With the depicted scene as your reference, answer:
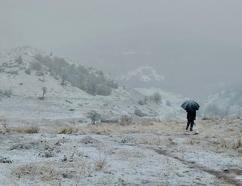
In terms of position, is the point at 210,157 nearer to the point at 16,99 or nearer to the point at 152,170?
the point at 152,170

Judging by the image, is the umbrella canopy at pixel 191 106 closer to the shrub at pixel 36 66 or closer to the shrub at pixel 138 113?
the shrub at pixel 138 113

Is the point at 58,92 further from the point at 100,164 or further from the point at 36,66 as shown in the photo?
the point at 100,164

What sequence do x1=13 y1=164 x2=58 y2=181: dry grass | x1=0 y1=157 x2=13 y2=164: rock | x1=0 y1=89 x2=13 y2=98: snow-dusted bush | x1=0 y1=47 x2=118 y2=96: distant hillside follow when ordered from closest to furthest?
x1=13 y1=164 x2=58 y2=181: dry grass, x1=0 y1=157 x2=13 y2=164: rock, x1=0 y1=89 x2=13 y2=98: snow-dusted bush, x1=0 y1=47 x2=118 y2=96: distant hillside

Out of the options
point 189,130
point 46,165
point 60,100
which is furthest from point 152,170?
point 60,100

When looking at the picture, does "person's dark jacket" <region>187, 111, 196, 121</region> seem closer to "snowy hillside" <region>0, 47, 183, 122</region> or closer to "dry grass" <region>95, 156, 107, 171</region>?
"dry grass" <region>95, 156, 107, 171</region>

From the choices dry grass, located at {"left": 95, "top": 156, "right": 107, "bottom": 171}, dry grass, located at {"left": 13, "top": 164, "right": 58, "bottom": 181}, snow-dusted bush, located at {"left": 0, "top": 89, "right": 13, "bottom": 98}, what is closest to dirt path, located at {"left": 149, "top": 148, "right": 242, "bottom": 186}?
dry grass, located at {"left": 95, "top": 156, "right": 107, "bottom": 171}

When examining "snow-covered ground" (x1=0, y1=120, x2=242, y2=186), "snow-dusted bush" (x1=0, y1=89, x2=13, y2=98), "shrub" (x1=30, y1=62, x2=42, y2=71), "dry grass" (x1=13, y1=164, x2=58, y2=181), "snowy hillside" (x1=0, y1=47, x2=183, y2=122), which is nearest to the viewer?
"dry grass" (x1=13, y1=164, x2=58, y2=181)

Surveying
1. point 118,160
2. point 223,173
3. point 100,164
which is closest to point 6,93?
point 118,160

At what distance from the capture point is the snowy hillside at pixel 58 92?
88438mm

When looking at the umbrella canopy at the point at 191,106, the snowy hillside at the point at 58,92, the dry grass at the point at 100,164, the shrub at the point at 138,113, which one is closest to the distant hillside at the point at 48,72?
the snowy hillside at the point at 58,92

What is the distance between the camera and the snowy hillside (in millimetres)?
88438

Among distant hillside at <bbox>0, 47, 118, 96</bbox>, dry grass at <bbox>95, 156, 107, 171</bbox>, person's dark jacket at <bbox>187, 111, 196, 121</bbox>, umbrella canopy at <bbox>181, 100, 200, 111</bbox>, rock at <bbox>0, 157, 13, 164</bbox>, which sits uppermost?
distant hillside at <bbox>0, 47, 118, 96</bbox>

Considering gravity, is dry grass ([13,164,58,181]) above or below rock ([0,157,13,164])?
below

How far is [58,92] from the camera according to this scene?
371 feet
